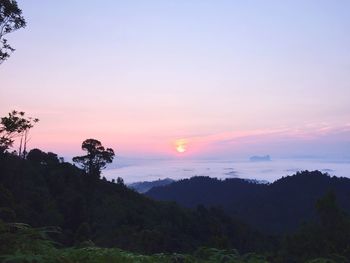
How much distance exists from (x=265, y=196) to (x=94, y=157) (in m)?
45.3

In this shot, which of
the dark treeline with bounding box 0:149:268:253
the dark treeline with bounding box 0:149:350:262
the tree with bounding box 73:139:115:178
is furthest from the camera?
the tree with bounding box 73:139:115:178

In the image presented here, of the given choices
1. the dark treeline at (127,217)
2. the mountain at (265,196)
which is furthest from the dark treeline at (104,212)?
the mountain at (265,196)

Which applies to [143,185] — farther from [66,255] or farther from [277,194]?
[66,255]

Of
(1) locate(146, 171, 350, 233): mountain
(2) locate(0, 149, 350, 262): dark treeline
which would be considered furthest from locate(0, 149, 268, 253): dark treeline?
(1) locate(146, 171, 350, 233): mountain

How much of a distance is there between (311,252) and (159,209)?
105ft

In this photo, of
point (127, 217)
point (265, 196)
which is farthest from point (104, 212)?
point (265, 196)

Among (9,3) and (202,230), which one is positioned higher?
(9,3)

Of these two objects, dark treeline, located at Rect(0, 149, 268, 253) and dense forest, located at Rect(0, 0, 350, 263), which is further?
dark treeline, located at Rect(0, 149, 268, 253)

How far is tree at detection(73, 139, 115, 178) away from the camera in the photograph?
56031mm

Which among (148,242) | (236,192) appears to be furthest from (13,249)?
(236,192)

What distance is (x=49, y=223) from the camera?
36031mm

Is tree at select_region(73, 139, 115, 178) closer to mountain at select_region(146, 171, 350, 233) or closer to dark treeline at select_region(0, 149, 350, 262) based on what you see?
dark treeline at select_region(0, 149, 350, 262)

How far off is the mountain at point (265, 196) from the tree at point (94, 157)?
2246 centimetres

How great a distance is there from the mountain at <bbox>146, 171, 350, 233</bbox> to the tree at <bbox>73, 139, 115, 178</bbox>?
22.5m
